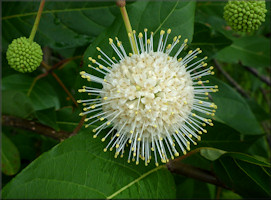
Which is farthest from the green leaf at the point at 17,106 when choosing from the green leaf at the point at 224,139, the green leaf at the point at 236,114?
the green leaf at the point at 236,114

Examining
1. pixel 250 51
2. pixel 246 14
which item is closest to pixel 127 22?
Answer: pixel 246 14

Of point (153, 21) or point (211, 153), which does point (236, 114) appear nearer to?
point (211, 153)

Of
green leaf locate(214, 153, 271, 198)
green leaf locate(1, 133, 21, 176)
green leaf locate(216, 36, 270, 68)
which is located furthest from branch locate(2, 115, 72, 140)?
green leaf locate(216, 36, 270, 68)

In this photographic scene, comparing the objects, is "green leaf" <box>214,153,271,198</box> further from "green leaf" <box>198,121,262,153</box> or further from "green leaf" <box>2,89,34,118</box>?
"green leaf" <box>2,89,34,118</box>

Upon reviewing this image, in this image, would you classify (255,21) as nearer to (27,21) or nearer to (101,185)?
(101,185)

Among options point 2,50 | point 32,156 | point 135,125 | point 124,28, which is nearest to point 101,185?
point 135,125
